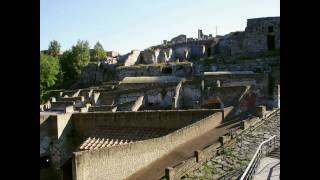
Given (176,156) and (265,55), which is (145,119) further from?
(265,55)

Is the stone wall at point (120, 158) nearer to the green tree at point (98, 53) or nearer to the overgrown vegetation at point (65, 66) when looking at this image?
the overgrown vegetation at point (65, 66)

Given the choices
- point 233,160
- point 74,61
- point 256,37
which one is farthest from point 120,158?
point 74,61

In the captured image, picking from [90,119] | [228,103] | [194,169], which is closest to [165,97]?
[228,103]

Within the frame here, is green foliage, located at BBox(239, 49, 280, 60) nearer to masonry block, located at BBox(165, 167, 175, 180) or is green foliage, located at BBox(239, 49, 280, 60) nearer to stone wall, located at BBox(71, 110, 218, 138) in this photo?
stone wall, located at BBox(71, 110, 218, 138)

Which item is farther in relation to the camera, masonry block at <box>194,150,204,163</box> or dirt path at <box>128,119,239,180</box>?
dirt path at <box>128,119,239,180</box>

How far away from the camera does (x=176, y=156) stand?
58.2ft

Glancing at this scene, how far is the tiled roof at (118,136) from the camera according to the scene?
23.1 m

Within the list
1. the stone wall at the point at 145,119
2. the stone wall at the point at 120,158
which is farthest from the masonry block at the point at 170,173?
the stone wall at the point at 145,119

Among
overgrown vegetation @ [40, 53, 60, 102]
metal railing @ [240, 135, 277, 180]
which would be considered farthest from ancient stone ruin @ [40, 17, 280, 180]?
overgrown vegetation @ [40, 53, 60, 102]

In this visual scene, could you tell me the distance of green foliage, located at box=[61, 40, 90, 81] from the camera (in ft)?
227

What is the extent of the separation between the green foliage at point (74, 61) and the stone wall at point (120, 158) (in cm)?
5244

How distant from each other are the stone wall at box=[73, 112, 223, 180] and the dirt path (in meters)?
0.23
